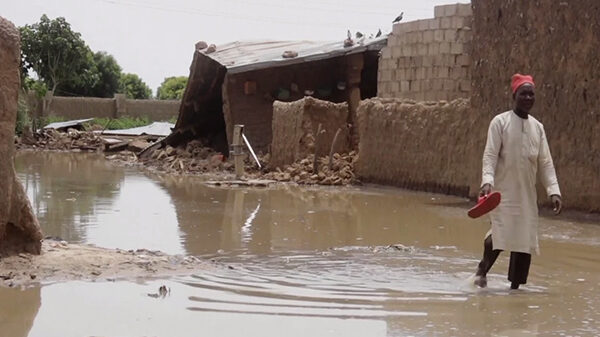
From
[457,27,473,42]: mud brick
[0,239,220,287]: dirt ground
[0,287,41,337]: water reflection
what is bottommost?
[0,287,41,337]: water reflection

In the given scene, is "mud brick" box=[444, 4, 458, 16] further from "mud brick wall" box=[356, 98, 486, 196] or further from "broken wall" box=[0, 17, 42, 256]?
"broken wall" box=[0, 17, 42, 256]

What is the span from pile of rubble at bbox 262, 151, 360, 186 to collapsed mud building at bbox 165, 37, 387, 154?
9.33ft

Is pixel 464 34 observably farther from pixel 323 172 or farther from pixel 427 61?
pixel 323 172

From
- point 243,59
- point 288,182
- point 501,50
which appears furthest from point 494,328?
point 243,59

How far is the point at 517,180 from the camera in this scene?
23.9ft

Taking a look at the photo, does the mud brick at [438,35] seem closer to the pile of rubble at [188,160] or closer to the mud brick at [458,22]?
the mud brick at [458,22]

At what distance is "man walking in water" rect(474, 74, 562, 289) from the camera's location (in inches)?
285

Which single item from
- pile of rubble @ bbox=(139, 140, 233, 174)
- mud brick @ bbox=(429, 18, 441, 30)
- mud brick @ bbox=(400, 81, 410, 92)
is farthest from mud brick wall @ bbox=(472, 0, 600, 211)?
pile of rubble @ bbox=(139, 140, 233, 174)

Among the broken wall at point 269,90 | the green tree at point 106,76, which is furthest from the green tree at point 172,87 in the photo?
the broken wall at point 269,90

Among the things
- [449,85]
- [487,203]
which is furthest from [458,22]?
[487,203]

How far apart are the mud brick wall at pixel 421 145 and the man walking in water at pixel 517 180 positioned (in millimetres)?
7169

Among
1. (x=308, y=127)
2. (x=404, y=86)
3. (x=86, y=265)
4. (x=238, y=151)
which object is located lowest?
(x=86, y=265)

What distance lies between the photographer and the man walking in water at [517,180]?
7.23 meters

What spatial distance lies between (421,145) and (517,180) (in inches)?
395
